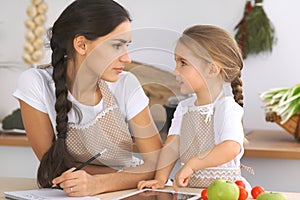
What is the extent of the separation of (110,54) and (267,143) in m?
1.21

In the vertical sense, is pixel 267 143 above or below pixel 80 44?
below

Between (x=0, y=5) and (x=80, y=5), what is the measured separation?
5.24 ft

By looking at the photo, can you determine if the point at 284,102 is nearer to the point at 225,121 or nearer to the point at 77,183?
the point at 225,121

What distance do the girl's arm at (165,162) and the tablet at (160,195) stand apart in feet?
0.17

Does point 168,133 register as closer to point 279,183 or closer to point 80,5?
point 80,5

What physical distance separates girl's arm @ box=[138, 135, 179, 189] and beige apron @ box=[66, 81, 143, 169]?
0.10 metres

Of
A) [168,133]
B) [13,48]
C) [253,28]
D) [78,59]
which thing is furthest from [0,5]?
[168,133]

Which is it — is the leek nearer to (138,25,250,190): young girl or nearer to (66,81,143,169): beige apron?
(138,25,250,190): young girl

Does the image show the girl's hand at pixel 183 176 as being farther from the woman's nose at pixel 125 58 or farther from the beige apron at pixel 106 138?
the woman's nose at pixel 125 58

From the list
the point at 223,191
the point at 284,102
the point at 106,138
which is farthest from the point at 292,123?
the point at 223,191

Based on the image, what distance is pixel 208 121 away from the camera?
1734mm

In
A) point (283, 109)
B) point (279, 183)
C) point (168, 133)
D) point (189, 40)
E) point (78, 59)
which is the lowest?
point (279, 183)

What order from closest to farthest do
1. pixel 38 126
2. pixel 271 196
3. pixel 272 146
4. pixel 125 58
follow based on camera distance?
pixel 271 196, pixel 125 58, pixel 38 126, pixel 272 146

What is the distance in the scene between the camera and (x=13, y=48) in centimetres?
315
